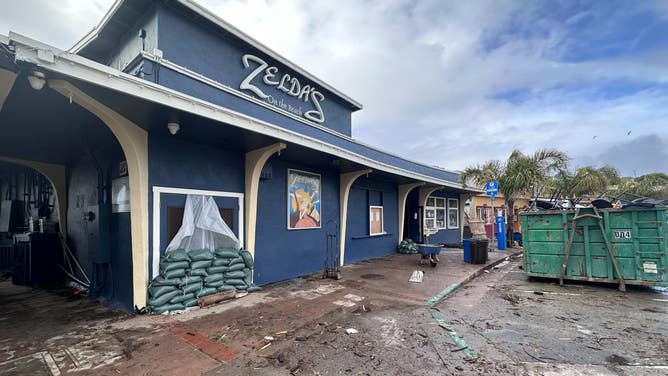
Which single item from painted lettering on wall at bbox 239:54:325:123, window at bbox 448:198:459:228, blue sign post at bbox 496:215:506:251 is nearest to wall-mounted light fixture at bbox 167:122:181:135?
painted lettering on wall at bbox 239:54:325:123

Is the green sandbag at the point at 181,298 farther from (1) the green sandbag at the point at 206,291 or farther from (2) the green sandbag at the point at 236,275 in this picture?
(2) the green sandbag at the point at 236,275

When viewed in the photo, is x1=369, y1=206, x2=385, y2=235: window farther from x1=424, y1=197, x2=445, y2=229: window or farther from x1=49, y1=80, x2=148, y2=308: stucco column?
x1=49, y1=80, x2=148, y2=308: stucco column

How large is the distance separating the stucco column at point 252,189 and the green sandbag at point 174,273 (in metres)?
1.59

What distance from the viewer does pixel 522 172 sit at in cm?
1221

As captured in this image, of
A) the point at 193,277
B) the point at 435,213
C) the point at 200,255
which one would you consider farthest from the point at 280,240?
the point at 435,213

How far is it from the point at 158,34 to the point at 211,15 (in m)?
1.40

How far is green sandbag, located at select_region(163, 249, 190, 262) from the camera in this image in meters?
5.11

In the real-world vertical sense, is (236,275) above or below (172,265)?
below

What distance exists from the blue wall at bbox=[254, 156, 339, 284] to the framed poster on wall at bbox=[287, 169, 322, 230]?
145 mm

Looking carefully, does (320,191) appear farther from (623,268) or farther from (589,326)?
(623,268)

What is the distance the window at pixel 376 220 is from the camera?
11.2m

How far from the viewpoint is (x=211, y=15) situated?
7.00 metres

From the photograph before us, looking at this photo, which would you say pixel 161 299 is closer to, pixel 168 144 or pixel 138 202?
pixel 138 202

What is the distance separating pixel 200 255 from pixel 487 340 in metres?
4.91
